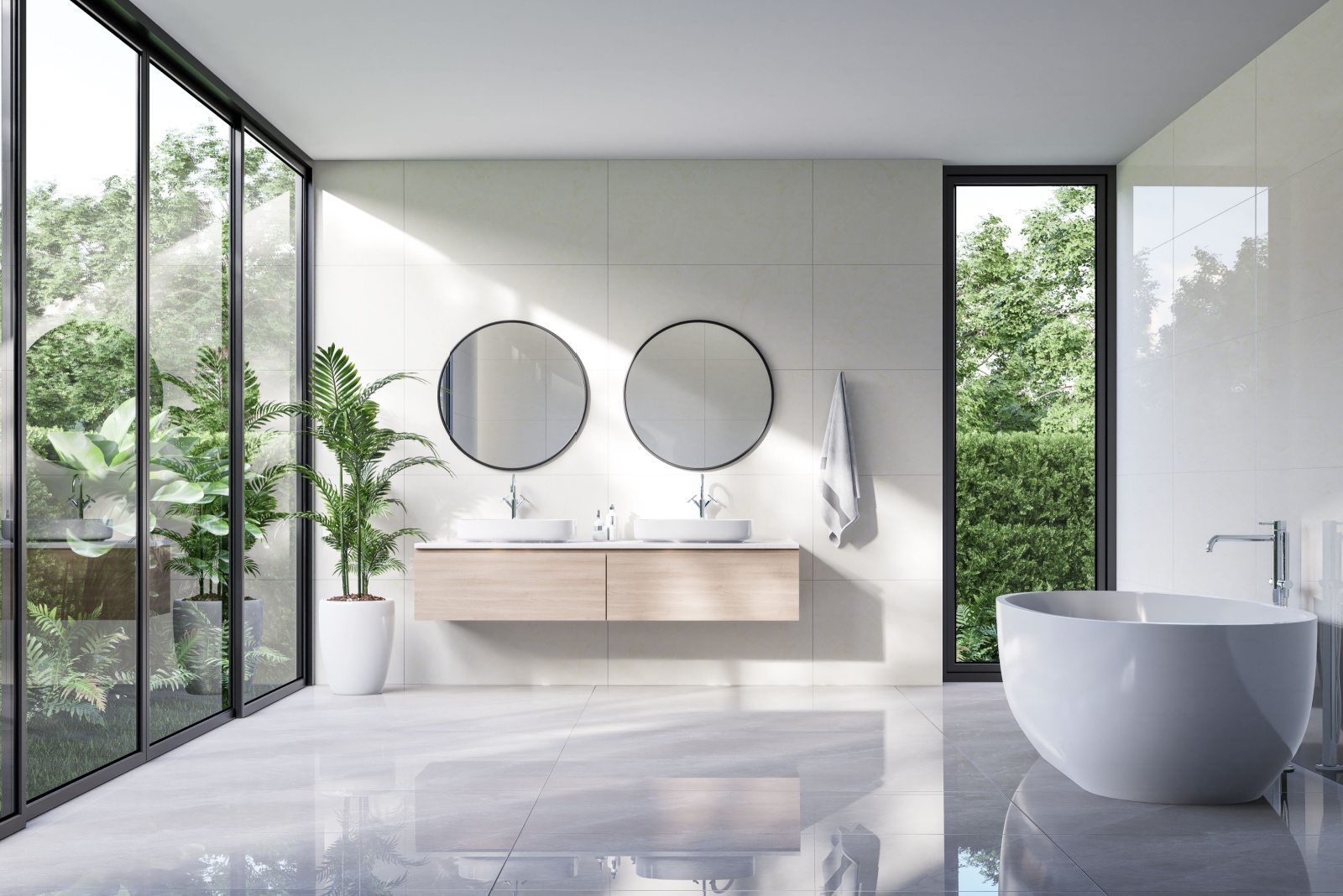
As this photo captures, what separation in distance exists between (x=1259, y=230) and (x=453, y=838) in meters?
3.76

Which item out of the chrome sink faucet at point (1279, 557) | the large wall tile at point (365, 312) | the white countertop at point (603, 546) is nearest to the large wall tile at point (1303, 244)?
the chrome sink faucet at point (1279, 557)

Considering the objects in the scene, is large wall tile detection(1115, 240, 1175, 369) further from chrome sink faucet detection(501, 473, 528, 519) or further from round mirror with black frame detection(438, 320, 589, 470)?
chrome sink faucet detection(501, 473, 528, 519)

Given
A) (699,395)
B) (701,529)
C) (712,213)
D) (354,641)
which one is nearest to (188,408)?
(354,641)

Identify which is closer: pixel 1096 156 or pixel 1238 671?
pixel 1238 671

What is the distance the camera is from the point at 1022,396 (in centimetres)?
581

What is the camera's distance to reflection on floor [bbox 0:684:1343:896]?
2.74 metres

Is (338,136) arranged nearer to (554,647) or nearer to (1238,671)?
(554,647)

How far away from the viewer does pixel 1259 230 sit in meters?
4.24

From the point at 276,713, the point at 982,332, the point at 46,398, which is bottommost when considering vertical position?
the point at 276,713

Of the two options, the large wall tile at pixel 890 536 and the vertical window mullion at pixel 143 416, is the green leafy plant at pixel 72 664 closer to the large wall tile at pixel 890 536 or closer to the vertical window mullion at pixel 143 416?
the vertical window mullion at pixel 143 416

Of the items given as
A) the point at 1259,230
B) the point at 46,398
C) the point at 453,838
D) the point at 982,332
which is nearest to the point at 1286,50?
Answer: the point at 1259,230

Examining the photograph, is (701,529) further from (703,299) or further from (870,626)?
(703,299)

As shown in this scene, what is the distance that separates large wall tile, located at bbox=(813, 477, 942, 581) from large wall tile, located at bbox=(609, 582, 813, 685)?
0.77 feet

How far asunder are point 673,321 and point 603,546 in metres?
1.29
